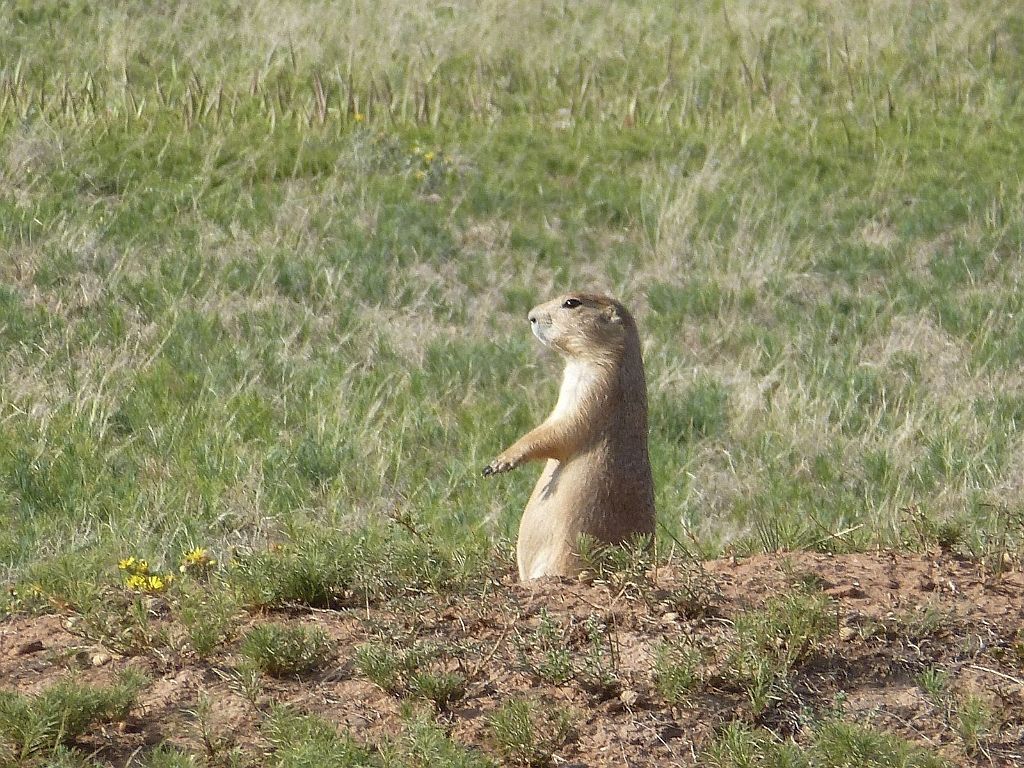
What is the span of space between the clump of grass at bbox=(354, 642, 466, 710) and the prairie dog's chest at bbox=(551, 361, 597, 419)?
1.25 m

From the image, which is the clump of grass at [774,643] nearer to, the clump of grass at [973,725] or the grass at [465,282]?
the grass at [465,282]

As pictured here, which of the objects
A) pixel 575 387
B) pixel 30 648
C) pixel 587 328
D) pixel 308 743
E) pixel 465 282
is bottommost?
pixel 465 282

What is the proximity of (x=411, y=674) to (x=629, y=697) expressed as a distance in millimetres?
569

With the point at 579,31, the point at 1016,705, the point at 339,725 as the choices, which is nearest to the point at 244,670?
the point at 339,725

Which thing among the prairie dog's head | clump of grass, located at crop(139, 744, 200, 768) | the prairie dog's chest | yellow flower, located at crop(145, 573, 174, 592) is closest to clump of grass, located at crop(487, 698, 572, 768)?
clump of grass, located at crop(139, 744, 200, 768)

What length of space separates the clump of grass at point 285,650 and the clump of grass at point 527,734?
0.56m

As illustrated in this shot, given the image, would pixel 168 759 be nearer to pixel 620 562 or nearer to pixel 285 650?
pixel 285 650

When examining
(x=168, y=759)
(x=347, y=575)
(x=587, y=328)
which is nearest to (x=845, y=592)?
(x=587, y=328)

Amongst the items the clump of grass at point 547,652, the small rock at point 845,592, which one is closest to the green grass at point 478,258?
the small rock at point 845,592

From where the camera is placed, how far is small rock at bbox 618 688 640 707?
3797mm

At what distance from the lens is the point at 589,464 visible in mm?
4824


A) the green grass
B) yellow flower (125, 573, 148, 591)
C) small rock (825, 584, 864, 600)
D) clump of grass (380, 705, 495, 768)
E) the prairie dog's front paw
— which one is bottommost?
the green grass

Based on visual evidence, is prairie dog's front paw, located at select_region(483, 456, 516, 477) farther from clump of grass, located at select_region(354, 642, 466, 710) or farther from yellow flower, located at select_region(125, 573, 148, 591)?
yellow flower, located at select_region(125, 573, 148, 591)

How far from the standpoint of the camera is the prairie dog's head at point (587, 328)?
5.13 metres
